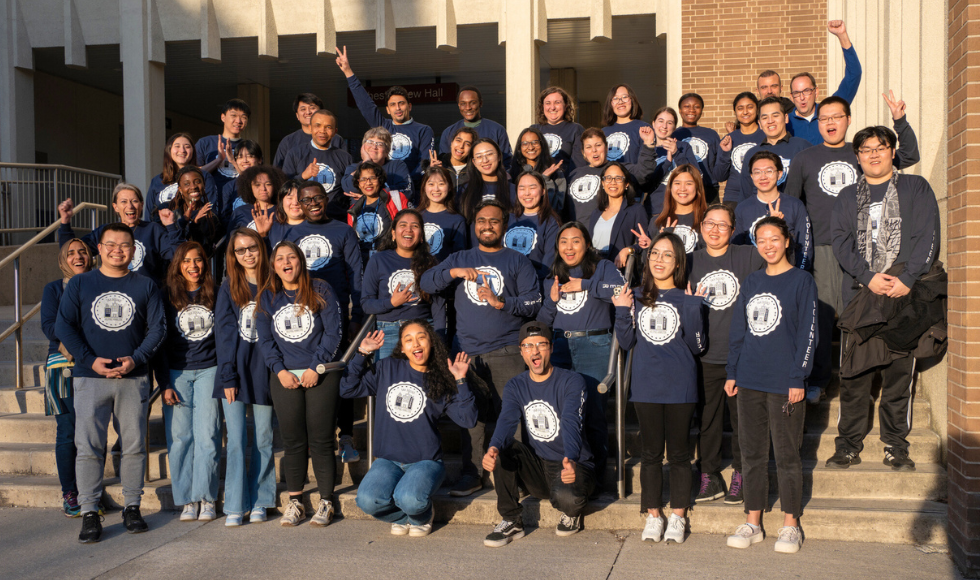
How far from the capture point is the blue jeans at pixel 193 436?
18.1ft

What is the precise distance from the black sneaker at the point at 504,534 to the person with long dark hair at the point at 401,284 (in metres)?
1.41

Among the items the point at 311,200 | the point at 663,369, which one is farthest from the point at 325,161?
the point at 663,369

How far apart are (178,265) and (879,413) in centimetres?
475

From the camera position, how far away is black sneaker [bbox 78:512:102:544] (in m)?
5.14

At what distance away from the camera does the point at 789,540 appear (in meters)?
4.60

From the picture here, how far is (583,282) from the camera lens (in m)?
5.45

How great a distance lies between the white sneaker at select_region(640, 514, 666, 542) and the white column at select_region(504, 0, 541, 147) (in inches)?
297

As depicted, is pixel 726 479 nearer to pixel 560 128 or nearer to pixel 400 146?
pixel 560 128

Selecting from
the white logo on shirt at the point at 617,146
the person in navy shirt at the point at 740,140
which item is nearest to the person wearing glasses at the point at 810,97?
the person in navy shirt at the point at 740,140

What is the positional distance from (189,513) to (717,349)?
11.8 ft

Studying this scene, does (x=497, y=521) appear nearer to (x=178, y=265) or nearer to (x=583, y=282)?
(x=583, y=282)

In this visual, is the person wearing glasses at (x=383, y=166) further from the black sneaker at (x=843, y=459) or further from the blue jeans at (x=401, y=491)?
the black sneaker at (x=843, y=459)

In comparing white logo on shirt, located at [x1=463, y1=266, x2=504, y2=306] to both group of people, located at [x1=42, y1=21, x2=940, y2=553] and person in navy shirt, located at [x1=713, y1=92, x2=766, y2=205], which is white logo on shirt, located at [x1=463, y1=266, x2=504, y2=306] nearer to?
group of people, located at [x1=42, y1=21, x2=940, y2=553]

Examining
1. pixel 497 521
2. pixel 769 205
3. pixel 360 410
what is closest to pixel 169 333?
pixel 360 410
